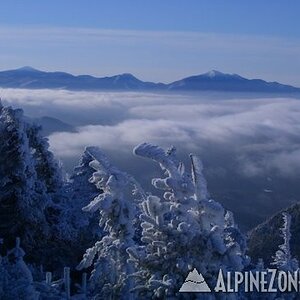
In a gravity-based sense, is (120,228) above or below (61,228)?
above

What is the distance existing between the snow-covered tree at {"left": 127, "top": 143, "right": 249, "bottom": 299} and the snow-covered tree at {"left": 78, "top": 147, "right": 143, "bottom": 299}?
0.44 meters

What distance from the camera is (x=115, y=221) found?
9516 mm

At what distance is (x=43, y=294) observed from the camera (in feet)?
34.9

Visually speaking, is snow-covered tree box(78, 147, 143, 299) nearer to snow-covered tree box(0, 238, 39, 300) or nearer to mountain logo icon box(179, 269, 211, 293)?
snow-covered tree box(0, 238, 39, 300)

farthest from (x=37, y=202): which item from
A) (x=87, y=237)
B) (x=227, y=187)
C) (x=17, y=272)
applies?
(x=227, y=187)

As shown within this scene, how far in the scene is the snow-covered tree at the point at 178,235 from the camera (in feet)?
27.8

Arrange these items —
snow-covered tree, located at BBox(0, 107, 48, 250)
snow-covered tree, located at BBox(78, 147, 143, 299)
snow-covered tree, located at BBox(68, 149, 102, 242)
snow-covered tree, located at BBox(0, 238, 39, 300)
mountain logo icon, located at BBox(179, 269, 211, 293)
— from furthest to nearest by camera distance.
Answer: snow-covered tree, located at BBox(68, 149, 102, 242), snow-covered tree, located at BBox(0, 107, 48, 250), snow-covered tree, located at BBox(0, 238, 39, 300), snow-covered tree, located at BBox(78, 147, 143, 299), mountain logo icon, located at BBox(179, 269, 211, 293)

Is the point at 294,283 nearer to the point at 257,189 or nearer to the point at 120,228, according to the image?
the point at 120,228

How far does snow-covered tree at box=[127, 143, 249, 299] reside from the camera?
8.47 m

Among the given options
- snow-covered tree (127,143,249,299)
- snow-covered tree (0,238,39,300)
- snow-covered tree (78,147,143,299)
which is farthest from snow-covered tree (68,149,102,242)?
snow-covered tree (127,143,249,299)

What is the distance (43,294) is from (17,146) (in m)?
5.67

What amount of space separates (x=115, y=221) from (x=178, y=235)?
1229mm
